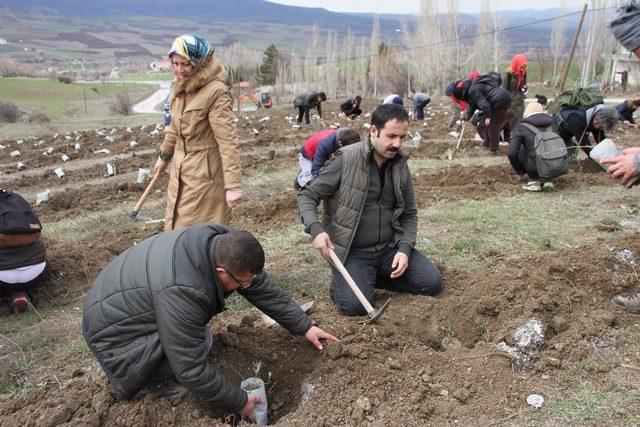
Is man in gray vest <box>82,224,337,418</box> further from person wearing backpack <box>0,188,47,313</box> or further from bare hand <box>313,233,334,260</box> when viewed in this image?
person wearing backpack <box>0,188,47,313</box>

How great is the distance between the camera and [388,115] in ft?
10.9

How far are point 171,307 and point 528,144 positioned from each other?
17.7ft

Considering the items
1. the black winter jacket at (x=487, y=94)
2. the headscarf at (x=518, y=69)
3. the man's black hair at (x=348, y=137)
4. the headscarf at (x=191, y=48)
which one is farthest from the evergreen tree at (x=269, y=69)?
the headscarf at (x=191, y=48)

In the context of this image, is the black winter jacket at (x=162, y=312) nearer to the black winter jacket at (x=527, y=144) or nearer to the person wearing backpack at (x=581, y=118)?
the black winter jacket at (x=527, y=144)

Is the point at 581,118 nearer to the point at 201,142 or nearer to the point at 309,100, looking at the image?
the point at 201,142

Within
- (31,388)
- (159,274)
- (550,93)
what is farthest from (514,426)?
(550,93)

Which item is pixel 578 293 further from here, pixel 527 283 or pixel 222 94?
pixel 222 94

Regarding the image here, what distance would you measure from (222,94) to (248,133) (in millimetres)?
9992

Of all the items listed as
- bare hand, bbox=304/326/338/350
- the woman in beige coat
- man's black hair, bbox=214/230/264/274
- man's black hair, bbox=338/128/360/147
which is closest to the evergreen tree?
man's black hair, bbox=338/128/360/147

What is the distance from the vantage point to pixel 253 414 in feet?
8.06

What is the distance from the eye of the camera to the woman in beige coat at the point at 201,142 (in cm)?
351

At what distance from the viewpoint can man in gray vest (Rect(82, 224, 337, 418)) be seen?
2.20 meters

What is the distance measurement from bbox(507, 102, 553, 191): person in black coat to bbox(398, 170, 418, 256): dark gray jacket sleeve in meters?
3.21

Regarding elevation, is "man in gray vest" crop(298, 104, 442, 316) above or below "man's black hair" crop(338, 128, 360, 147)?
below
